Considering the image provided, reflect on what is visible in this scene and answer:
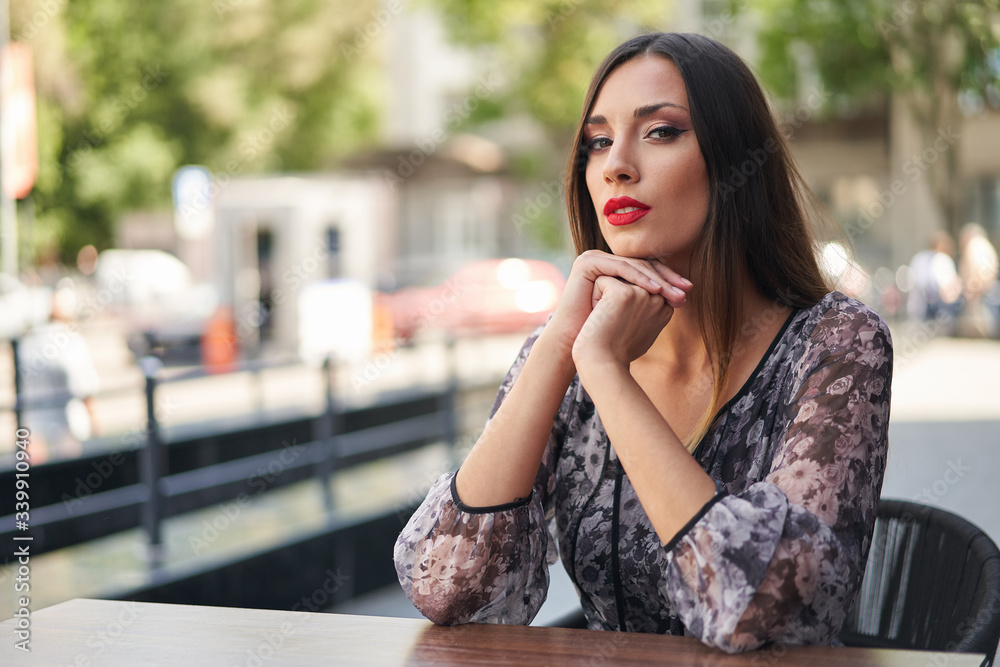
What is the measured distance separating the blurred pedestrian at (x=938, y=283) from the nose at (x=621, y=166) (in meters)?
13.3

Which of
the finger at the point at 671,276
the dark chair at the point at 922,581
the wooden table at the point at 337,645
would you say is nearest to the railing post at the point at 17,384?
the wooden table at the point at 337,645

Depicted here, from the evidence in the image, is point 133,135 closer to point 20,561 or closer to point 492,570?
point 20,561

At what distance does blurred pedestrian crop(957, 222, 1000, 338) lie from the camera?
1395cm

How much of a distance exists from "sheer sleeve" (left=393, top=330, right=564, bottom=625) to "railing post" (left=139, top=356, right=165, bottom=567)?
3.16 meters

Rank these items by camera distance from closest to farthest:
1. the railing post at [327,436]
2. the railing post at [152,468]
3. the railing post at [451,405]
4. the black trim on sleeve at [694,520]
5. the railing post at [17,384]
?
the black trim on sleeve at [694,520]
the railing post at [152,468]
the railing post at [17,384]
the railing post at [327,436]
the railing post at [451,405]

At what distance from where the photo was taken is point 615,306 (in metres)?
1.71

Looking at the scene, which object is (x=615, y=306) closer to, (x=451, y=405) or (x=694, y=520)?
(x=694, y=520)

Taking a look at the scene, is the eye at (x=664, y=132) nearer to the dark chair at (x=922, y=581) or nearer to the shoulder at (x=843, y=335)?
the shoulder at (x=843, y=335)

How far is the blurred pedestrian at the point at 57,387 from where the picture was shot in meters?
5.08

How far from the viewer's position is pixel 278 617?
1566 mm

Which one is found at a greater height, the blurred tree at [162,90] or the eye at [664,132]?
the blurred tree at [162,90]

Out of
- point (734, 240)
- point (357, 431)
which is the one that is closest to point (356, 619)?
point (734, 240)

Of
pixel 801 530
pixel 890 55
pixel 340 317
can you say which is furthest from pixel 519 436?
pixel 890 55

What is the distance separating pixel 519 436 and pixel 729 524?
42 centimetres
